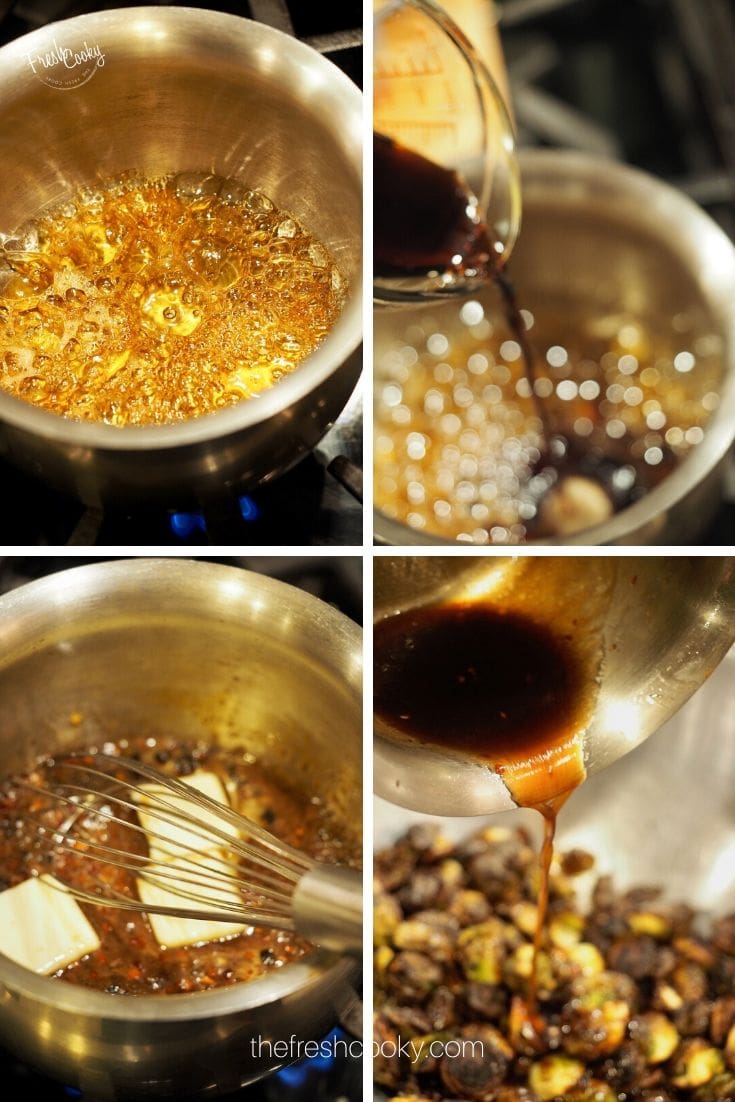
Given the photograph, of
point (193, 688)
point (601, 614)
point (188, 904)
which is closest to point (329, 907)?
point (188, 904)

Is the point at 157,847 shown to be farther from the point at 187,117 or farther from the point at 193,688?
the point at 187,117

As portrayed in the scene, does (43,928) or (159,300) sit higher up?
(159,300)

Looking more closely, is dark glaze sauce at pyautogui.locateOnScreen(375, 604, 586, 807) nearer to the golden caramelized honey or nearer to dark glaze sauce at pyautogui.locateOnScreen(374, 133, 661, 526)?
dark glaze sauce at pyautogui.locateOnScreen(374, 133, 661, 526)

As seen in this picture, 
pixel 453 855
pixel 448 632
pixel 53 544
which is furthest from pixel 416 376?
pixel 453 855

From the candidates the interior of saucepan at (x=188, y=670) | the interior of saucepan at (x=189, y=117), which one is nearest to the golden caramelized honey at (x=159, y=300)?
the interior of saucepan at (x=189, y=117)

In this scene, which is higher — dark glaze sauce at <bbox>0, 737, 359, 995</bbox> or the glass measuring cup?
the glass measuring cup

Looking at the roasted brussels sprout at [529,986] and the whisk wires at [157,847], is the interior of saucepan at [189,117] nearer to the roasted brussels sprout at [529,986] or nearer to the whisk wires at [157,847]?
the whisk wires at [157,847]

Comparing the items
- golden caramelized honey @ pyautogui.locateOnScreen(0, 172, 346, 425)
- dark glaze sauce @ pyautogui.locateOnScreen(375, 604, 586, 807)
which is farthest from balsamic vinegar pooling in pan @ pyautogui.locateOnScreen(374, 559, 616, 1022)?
golden caramelized honey @ pyautogui.locateOnScreen(0, 172, 346, 425)
